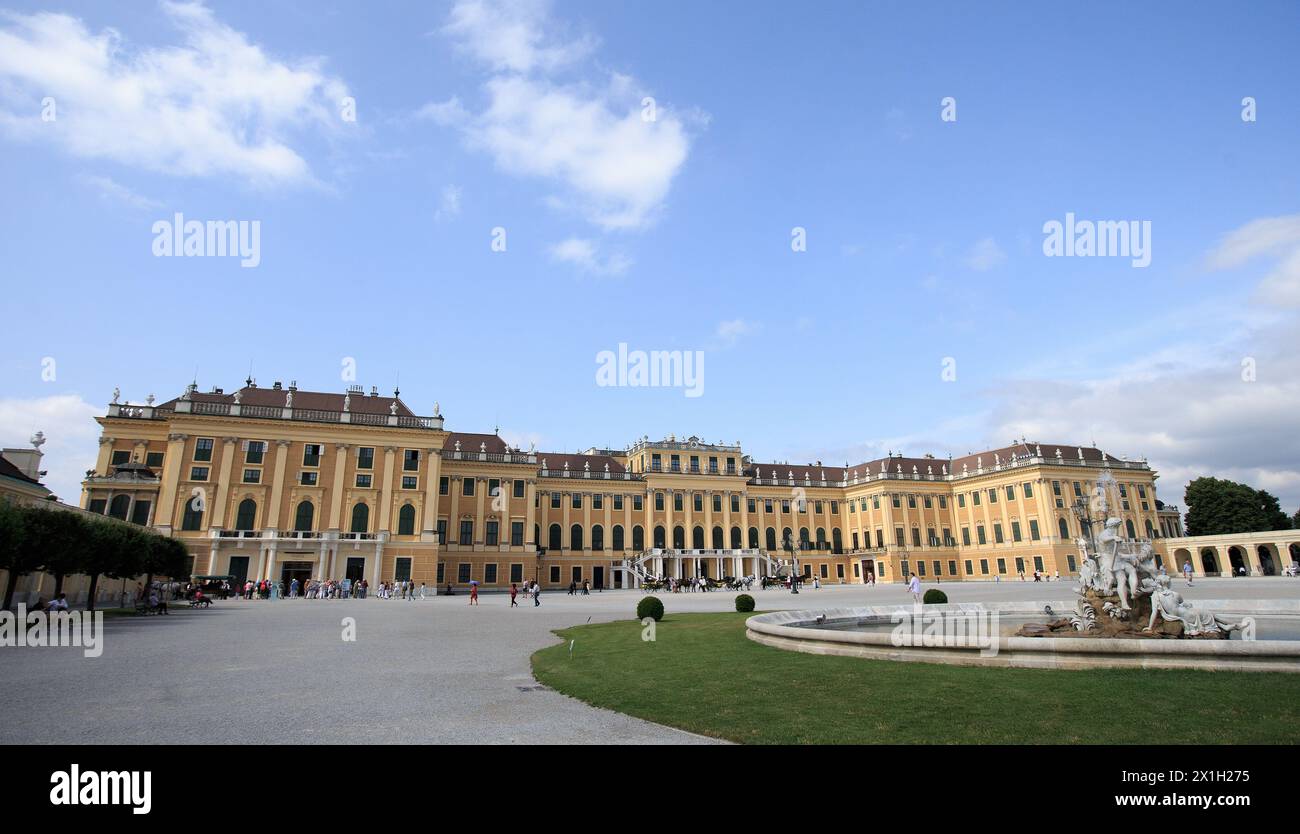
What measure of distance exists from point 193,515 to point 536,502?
28740 millimetres

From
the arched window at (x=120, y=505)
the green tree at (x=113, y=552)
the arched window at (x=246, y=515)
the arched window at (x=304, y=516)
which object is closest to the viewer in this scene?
the green tree at (x=113, y=552)

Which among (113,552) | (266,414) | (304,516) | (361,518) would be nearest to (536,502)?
(361,518)

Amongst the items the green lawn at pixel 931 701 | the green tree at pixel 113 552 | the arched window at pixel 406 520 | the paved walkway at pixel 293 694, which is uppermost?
the arched window at pixel 406 520

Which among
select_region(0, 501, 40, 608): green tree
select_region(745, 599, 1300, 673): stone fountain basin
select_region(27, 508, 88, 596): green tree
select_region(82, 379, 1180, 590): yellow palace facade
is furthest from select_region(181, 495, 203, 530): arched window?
select_region(745, 599, 1300, 673): stone fountain basin

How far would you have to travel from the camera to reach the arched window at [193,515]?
4712cm

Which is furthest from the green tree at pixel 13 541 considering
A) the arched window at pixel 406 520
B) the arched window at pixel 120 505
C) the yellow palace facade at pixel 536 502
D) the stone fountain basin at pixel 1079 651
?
the arched window at pixel 120 505

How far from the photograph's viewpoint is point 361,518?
51.4 m

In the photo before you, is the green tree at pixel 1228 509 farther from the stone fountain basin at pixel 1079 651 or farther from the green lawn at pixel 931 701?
the green lawn at pixel 931 701

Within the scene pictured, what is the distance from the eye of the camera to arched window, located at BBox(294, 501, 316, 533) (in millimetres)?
49594

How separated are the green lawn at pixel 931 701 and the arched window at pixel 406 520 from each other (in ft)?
142

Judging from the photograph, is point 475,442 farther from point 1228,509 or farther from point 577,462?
point 1228,509

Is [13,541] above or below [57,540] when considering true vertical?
below
